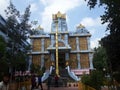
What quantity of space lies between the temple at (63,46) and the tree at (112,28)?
1783 inches

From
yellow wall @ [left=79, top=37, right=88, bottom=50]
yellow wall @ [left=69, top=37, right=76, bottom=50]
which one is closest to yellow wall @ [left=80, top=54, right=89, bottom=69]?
yellow wall @ [left=79, top=37, right=88, bottom=50]

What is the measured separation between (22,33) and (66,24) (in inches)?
1861

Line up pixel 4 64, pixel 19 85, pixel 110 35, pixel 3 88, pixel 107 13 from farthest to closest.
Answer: pixel 4 64 → pixel 19 85 → pixel 110 35 → pixel 107 13 → pixel 3 88

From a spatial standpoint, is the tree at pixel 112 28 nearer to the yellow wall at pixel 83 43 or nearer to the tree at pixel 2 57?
the tree at pixel 2 57

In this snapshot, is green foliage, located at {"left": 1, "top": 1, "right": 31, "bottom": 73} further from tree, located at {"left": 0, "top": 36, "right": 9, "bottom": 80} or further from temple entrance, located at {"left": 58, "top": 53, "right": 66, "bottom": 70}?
temple entrance, located at {"left": 58, "top": 53, "right": 66, "bottom": 70}

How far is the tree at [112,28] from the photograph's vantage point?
1623cm

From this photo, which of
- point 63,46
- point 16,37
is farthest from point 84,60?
point 16,37

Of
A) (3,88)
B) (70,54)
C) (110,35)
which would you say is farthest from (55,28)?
(3,88)

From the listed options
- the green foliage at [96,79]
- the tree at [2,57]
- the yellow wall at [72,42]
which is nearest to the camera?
the green foliage at [96,79]

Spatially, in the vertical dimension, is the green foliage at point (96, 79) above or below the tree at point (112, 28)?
below

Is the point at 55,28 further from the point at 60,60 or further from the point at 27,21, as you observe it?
the point at 27,21

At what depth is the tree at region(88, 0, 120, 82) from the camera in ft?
53.3

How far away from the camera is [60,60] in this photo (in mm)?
72375

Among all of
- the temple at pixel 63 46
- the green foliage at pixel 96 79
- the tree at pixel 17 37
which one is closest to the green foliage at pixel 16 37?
the tree at pixel 17 37
